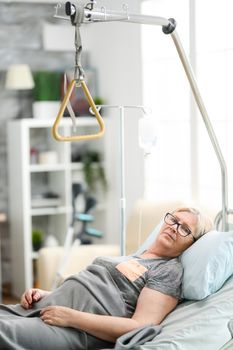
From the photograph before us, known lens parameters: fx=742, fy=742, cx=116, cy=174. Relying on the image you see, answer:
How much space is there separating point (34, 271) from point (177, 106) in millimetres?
1774

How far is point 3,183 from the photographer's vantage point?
5855 millimetres

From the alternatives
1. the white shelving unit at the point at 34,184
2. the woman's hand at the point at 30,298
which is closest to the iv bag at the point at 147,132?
the woman's hand at the point at 30,298

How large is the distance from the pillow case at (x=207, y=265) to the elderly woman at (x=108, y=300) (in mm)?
52

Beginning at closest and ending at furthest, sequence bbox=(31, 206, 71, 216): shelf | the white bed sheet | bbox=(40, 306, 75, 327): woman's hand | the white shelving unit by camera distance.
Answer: the white bed sheet < bbox=(40, 306, 75, 327): woman's hand < the white shelving unit < bbox=(31, 206, 71, 216): shelf

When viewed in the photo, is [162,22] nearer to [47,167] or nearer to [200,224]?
[200,224]

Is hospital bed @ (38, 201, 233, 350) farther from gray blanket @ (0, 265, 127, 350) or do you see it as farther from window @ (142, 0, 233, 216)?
window @ (142, 0, 233, 216)

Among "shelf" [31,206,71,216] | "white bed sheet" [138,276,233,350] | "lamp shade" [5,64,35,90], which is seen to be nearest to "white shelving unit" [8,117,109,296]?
"shelf" [31,206,71,216]

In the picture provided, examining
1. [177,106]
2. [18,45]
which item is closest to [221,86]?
[177,106]

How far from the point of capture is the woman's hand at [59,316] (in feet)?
9.27

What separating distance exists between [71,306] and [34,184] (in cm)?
303

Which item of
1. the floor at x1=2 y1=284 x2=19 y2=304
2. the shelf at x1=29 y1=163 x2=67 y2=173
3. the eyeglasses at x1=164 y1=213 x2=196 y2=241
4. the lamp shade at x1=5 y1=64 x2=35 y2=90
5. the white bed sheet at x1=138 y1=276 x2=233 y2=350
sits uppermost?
the lamp shade at x1=5 y1=64 x2=35 y2=90

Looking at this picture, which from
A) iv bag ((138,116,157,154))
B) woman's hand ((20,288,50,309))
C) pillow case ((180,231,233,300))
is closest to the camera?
pillow case ((180,231,233,300))

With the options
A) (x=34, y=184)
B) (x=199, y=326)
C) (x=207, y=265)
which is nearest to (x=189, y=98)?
(x=34, y=184)

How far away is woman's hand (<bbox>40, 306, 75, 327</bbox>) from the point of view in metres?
2.83
